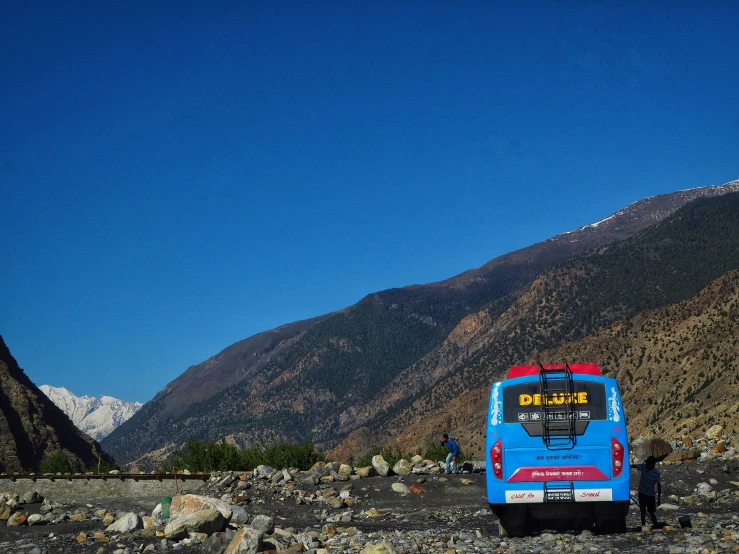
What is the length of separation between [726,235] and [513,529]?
123 meters

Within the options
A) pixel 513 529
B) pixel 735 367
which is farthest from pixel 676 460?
pixel 735 367

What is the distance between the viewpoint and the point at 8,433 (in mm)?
62469

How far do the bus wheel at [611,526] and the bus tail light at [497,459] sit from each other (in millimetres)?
1848

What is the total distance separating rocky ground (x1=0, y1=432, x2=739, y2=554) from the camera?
40.2ft

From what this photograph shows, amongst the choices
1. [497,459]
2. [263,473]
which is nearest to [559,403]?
[497,459]

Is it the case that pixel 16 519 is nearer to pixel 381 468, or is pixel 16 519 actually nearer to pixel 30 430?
pixel 381 468

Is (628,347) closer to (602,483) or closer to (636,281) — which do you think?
(636,281)

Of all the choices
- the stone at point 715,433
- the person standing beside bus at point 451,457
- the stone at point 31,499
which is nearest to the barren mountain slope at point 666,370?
the stone at point 715,433

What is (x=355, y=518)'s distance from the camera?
19.9 metres

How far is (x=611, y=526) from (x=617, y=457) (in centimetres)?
147

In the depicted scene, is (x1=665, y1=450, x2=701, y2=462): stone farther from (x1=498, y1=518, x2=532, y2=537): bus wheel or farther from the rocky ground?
(x1=498, y1=518, x2=532, y2=537): bus wheel

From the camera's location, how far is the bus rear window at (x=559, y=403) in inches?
495

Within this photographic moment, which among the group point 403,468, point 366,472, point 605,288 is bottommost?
point 403,468

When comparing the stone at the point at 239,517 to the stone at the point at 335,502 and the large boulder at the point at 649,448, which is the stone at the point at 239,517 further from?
the large boulder at the point at 649,448
